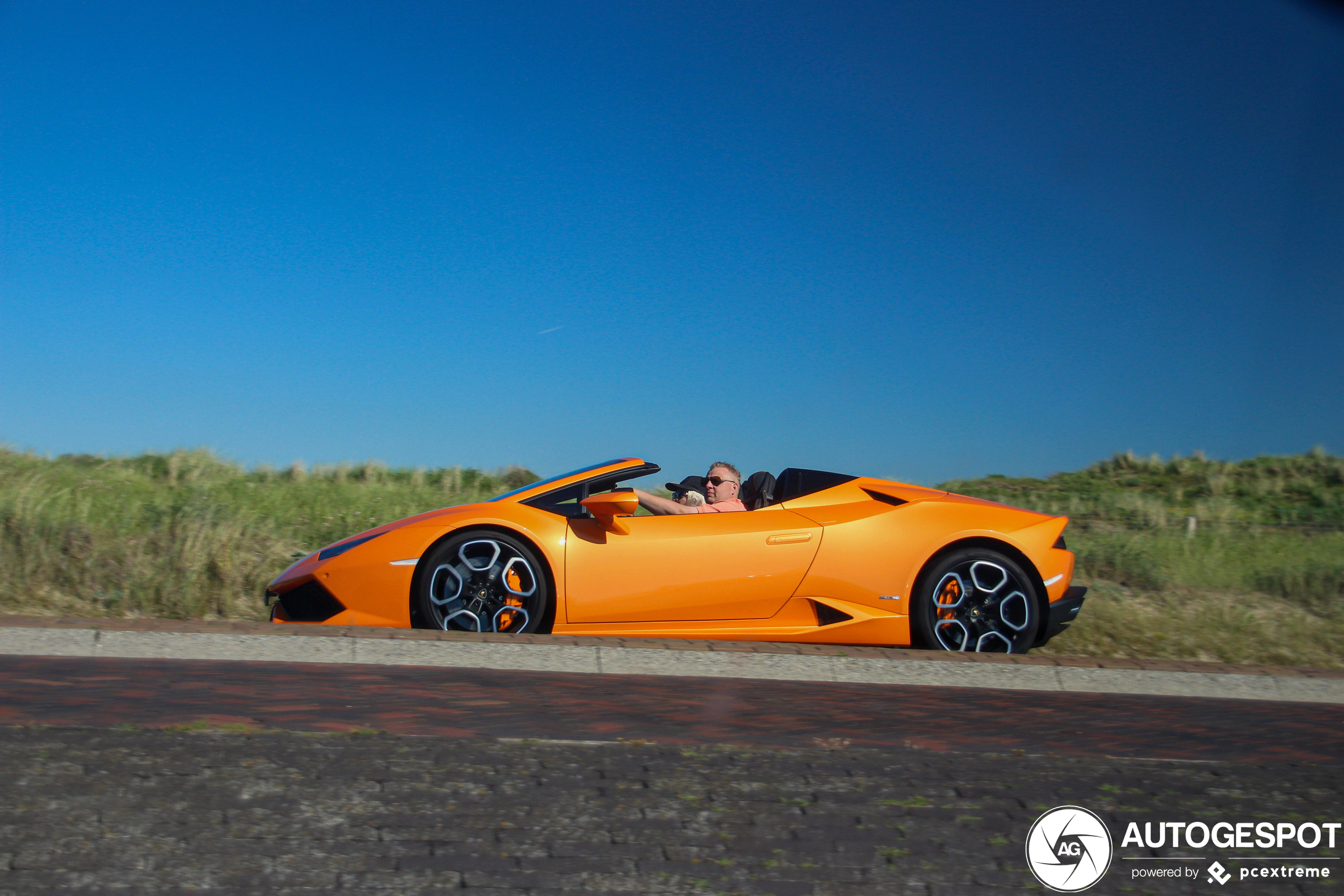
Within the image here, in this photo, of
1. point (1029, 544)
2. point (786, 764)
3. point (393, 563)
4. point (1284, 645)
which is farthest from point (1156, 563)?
point (786, 764)

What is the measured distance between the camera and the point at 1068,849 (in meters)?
2.41

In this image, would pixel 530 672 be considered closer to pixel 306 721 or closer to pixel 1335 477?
pixel 306 721

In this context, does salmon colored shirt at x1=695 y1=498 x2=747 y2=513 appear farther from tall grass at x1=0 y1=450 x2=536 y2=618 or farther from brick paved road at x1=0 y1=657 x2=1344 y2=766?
tall grass at x1=0 y1=450 x2=536 y2=618

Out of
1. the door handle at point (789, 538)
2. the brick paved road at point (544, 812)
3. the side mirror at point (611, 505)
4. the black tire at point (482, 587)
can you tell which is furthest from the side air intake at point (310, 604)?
the brick paved road at point (544, 812)

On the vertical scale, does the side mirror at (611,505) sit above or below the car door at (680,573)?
above

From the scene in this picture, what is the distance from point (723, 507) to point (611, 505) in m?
0.85

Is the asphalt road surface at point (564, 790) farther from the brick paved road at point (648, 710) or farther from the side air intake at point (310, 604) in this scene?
the side air intake at point (310, 604)

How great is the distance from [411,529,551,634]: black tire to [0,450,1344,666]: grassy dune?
219 centimetres

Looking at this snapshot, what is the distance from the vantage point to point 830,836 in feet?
7.82

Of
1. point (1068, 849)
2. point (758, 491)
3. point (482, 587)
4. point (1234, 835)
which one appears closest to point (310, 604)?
point (482, 587)

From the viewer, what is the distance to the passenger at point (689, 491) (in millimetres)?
6469

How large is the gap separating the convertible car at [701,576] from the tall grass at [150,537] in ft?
5.60

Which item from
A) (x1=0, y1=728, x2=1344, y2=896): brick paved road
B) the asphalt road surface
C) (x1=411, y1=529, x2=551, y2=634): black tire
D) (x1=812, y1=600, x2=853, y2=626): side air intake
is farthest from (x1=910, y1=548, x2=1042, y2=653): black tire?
(x1=0, y1=728, x2=1344, y2=896): brick paved road

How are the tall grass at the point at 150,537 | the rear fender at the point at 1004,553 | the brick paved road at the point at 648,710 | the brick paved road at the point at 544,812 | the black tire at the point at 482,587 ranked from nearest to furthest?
the brick paved road at the point at 544,812
the brick paved road at the point at 648,710
the black tire at the point at 482,587
the rear fender at the point at 1004,553
the tall grass at the point at 150,537
